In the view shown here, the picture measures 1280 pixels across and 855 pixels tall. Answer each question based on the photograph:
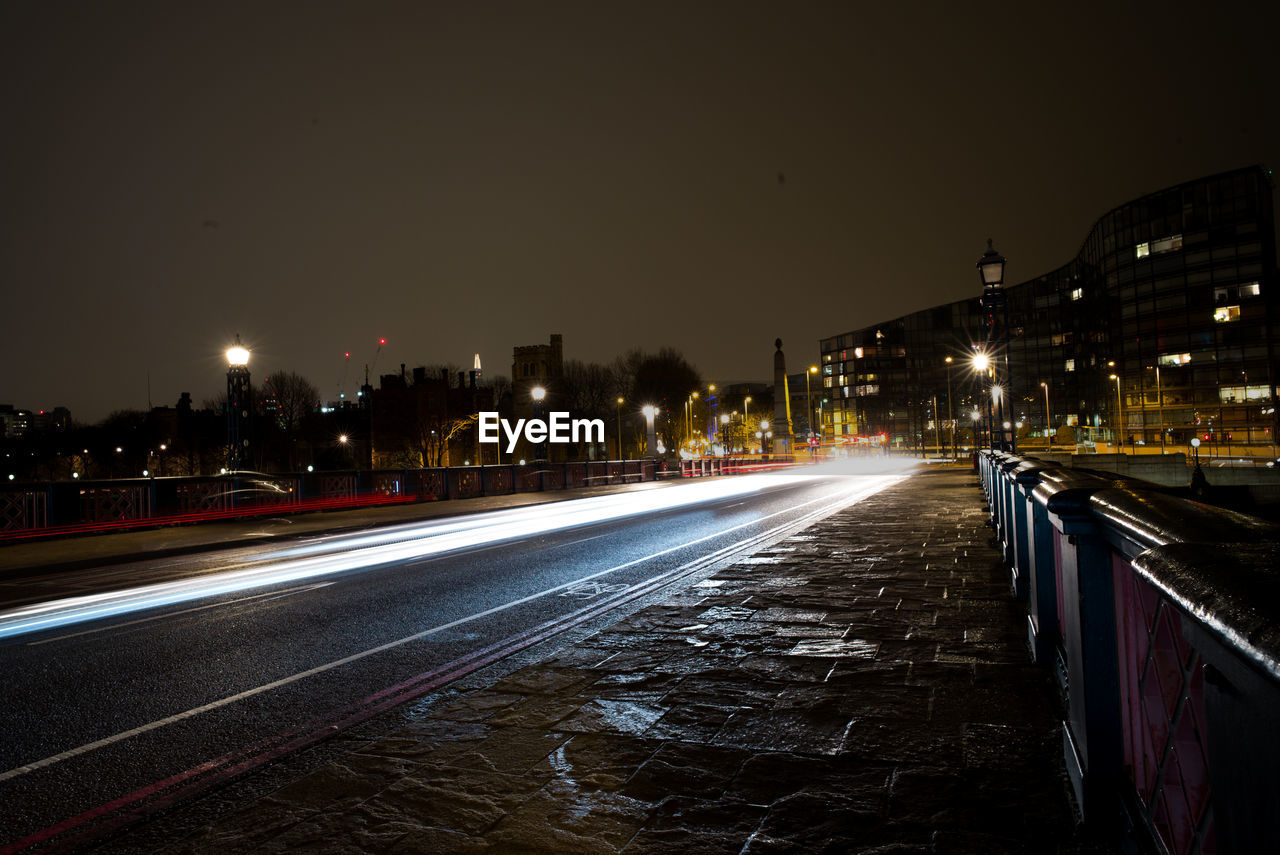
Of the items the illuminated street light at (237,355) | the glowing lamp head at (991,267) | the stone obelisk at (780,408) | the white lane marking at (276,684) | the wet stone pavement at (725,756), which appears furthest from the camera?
the stone obelisk at (780,408)

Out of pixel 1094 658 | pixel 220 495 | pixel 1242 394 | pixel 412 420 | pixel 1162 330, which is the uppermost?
pixel 1162 330

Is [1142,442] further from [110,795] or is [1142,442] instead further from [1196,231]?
[110,795]

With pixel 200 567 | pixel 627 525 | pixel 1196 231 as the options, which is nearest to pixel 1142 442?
pixel 1196 231

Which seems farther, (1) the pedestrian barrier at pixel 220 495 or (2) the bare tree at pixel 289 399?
(2) the bare tree at pixel 289 399

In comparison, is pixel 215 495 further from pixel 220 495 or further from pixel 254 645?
pixel 254 645

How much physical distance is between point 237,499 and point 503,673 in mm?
19291

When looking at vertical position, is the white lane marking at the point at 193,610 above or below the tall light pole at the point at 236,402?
below

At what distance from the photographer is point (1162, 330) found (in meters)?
92.0

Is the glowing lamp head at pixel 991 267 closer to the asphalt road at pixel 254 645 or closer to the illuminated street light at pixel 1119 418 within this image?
the asphalt road at pixel 254 645

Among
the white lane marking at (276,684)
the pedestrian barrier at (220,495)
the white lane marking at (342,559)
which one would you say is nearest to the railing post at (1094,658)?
the white lane marking at (276,684)

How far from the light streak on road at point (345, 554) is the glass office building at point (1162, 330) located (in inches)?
2033

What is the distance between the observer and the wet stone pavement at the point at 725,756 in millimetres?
3404

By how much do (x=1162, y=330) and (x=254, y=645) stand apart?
354 ft

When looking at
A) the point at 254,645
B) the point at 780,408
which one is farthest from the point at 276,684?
the point at 780,408
